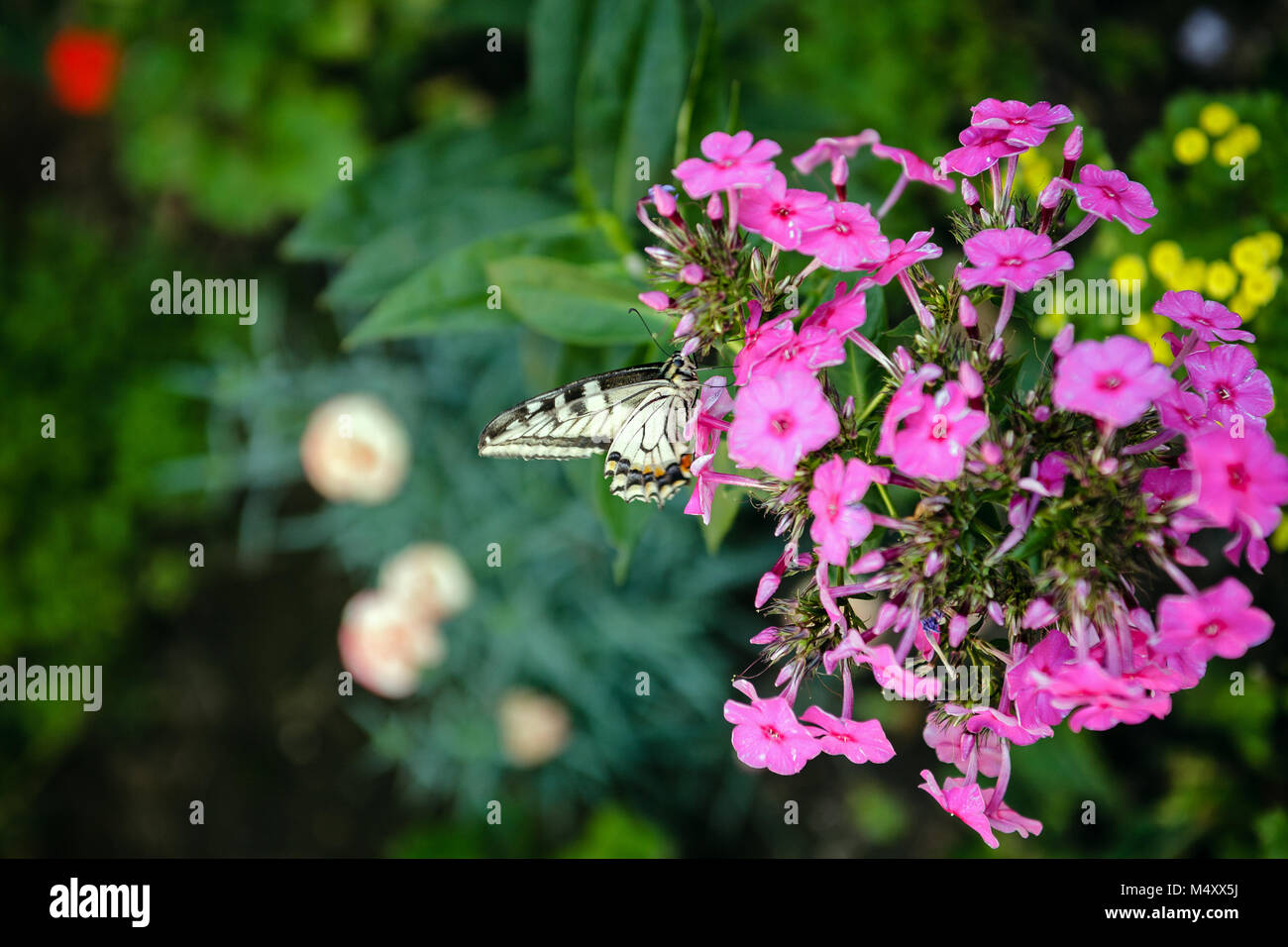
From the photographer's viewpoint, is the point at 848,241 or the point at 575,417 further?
the point at 575,417

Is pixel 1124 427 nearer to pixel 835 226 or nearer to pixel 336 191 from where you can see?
pixel 835 226

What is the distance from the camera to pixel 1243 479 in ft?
2.22

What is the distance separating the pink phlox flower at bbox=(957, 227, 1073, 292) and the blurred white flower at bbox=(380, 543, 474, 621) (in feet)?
4.58

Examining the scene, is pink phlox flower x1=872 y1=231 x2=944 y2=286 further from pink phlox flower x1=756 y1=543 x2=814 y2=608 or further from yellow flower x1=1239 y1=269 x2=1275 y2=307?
yellow flower x1=1239 y1=269 x2=1275 y2=307

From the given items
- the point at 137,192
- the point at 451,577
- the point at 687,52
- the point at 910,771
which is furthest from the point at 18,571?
the point at 910,771

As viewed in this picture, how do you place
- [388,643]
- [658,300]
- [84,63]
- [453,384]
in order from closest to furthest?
[658,300] → [388,643] → [453,384] → [84,63]

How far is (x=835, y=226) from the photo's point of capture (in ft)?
2.66

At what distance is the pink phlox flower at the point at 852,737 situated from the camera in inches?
32.0

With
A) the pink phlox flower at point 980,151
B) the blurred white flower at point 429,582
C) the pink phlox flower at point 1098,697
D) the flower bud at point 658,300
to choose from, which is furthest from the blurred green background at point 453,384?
the pink phlox flower at point 1098,697

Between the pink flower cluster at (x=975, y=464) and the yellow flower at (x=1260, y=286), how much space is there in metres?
0.54

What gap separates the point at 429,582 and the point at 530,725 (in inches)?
17.1

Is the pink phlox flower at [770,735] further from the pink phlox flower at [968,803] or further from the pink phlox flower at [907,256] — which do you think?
the pink phlox flower at [907,256]

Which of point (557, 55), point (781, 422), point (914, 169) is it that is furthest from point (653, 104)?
point (781, 422)

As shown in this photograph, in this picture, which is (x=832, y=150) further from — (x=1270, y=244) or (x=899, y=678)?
(x=1270, y=244)
